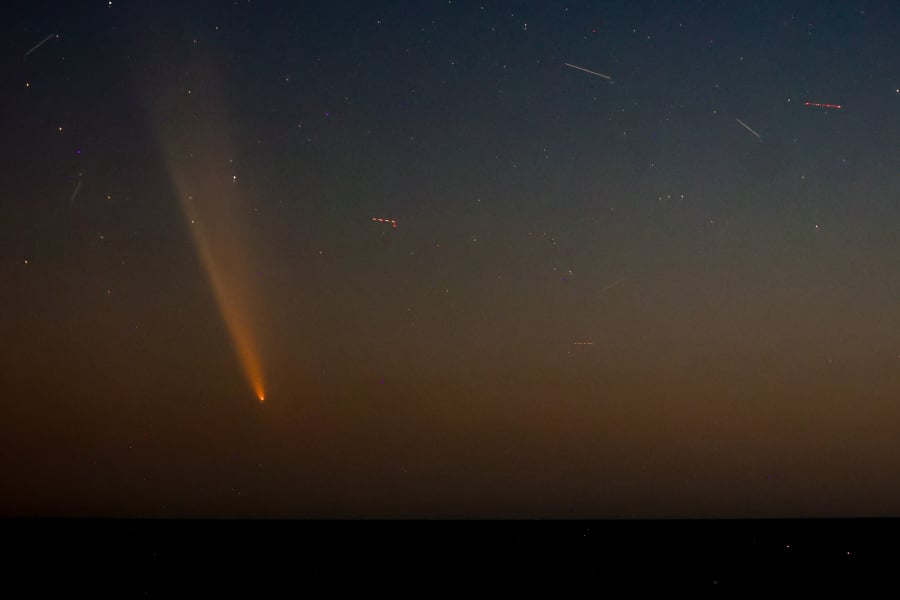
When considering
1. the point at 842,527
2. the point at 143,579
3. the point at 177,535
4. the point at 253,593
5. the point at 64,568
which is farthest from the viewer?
the point at 842,527

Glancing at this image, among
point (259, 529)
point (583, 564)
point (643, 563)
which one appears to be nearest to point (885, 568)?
point (643, 563)

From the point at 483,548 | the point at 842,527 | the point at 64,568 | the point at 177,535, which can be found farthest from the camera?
the point at 842,527

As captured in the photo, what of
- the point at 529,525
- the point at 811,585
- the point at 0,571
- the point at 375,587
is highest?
the point at 529,525

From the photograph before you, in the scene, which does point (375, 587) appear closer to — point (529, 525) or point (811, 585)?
point (811, 585)

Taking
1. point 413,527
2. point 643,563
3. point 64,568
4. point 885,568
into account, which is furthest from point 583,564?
point 413,527

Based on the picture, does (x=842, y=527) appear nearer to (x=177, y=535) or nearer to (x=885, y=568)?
(x=885, y=568)

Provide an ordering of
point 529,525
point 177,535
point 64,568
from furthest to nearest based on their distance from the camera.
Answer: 1. point 529,525
2. point 177,535
3. point 64,568

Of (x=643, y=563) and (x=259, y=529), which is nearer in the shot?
(x=643, y=563)

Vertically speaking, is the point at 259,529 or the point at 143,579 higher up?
the point at 259,529

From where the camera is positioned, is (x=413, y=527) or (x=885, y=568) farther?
(x=413, y=527)
